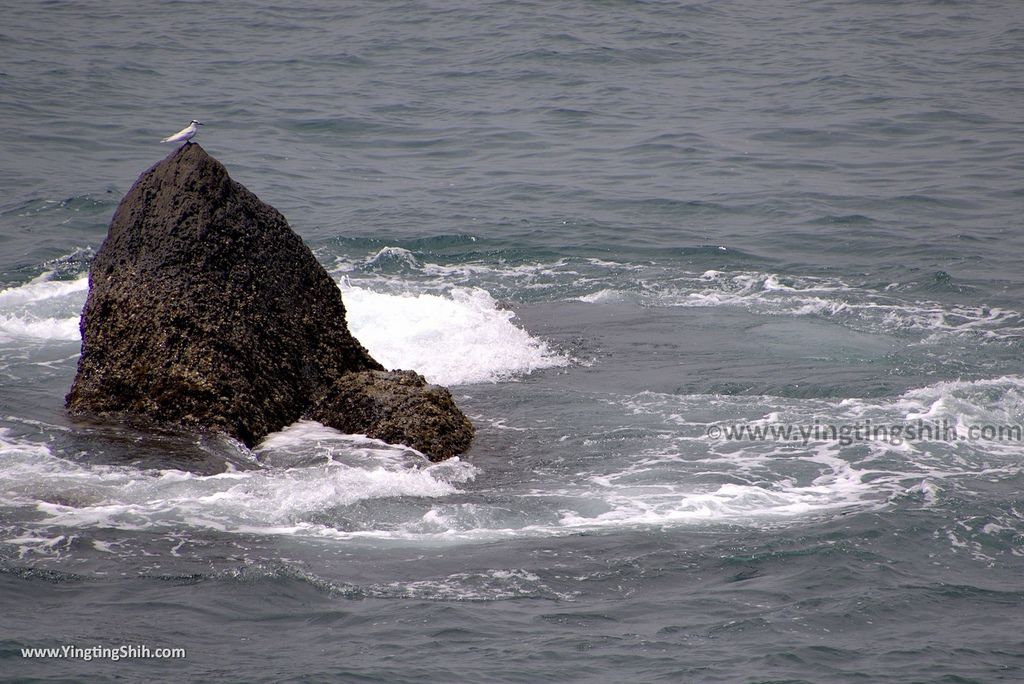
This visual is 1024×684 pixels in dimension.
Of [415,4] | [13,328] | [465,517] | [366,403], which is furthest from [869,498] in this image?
[415,4]

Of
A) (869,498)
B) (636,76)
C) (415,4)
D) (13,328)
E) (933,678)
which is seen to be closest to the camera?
(933,678)

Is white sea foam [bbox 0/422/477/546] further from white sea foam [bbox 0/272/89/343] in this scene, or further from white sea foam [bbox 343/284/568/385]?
white sea foam [bbox 0/272/89/343]

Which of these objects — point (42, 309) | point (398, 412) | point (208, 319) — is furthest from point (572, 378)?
point (42, 309)

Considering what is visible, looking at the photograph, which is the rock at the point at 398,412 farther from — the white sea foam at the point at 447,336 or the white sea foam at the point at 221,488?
the white sea foam at the point at 447,336

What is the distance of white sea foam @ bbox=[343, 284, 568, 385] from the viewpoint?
38.0 feet

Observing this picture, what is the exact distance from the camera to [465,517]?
7.91m

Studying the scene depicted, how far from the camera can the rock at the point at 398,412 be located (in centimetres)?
902

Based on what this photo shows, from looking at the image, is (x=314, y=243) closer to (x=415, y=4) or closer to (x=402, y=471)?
(x=402, y=471)

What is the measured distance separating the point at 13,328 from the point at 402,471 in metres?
6.46

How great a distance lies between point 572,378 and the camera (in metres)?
11.2

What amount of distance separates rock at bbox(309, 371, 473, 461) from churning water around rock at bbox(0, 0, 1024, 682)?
0.68 ft

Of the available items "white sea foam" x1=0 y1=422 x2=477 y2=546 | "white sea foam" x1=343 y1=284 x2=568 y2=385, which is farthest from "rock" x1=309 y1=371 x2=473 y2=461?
"white sea foam" x1=343 y1=284 x2=568 y2=385

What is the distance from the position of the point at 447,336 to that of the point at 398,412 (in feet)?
11.0

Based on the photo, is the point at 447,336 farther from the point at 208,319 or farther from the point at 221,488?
the point at 221,488
